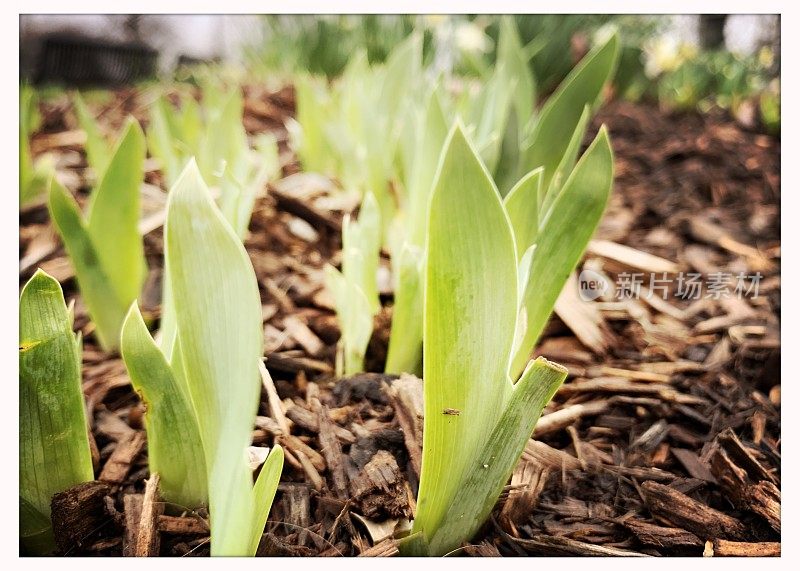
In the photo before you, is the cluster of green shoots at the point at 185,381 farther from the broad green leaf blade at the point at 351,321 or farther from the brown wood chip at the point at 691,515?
the brown wood chip at the point at 691,515

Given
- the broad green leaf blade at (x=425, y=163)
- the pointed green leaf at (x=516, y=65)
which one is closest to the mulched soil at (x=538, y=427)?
the broad green leaf blade at (x=425, y=163)

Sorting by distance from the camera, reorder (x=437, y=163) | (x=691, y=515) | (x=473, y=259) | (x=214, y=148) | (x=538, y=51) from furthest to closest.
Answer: (x=538, y=51) < (x=214, y=148) < (x=437, y=163) < (x=691, y=515) < (x=473, y=259)

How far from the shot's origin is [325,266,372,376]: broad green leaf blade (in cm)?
54

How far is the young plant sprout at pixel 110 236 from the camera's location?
557 millimetres

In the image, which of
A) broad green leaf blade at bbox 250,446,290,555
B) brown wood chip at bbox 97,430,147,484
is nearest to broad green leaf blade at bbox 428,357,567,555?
broad green leaf blade at bbox 250,446,290,555

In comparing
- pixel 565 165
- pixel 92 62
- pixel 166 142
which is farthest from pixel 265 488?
pixel 92 62

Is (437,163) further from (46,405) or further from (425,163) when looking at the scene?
(46,405)

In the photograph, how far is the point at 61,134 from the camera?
0.99 meters

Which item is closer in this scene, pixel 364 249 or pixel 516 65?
pixel 364 249

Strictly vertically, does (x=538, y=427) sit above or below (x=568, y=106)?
below

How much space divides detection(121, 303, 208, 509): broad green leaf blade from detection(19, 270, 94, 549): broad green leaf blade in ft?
0.15

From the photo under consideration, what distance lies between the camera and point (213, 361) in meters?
0.36

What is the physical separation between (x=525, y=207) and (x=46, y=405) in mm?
350

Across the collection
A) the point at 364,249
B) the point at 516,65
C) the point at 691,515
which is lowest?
the point at 691,515
